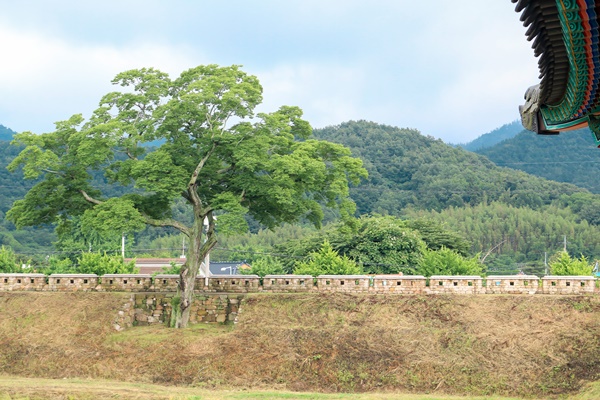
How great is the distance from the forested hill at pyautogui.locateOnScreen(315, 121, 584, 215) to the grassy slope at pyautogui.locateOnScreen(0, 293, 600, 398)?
192 feet

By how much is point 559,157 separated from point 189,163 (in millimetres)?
110857

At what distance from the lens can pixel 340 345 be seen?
69.8 ft

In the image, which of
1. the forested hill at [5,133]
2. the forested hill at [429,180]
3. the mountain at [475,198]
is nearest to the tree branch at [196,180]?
the mountain at [475,198]

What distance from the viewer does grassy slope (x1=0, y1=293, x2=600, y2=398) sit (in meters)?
19.9

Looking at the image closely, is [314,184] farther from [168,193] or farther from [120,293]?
[120,293]

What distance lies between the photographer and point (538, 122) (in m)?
12.9

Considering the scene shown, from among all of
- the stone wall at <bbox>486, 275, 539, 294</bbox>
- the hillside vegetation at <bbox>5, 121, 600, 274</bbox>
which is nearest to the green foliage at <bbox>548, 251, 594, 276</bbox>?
the stone wall at <bbox>486, 275, 539, 294</bbox>

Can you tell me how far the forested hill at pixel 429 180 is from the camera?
84.1 meters

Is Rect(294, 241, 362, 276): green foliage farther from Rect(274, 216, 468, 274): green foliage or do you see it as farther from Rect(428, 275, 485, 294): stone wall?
Rect(274, 216, 468, 274): green foliage

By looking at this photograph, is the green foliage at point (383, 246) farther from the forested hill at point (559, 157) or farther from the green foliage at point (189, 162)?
the forested hill at point (559, 157)

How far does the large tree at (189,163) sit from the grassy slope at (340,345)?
2.59m

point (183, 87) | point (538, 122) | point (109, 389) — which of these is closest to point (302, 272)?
point (183, 87)

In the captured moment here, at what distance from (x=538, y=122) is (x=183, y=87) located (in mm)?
14392

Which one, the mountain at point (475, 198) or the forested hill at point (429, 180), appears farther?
the forested hill at point (429, 180)
